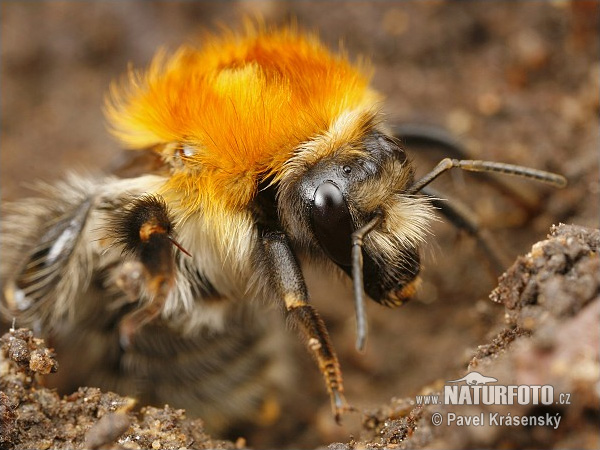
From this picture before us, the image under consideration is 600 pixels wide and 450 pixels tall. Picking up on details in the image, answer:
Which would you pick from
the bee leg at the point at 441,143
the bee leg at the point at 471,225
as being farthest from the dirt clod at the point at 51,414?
the bee leg at the point at 441,143

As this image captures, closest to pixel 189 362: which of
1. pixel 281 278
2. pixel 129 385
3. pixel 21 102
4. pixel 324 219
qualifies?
pixel 129 385

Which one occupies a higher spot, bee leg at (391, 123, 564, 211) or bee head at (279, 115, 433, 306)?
bee leg at (391, 123, 564, 211)

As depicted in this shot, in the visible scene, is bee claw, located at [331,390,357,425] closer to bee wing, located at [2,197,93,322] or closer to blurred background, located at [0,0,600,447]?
blurred background, located at [0,0,600,447]

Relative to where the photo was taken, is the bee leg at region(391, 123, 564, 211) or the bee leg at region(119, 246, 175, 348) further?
the bee leg at region(391, 123, 564, 211)

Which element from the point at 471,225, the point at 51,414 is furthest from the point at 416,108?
the point at 51,414

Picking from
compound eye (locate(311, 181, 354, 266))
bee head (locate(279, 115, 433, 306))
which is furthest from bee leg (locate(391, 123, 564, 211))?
compound eye (locate(311, 181, 354, 266))

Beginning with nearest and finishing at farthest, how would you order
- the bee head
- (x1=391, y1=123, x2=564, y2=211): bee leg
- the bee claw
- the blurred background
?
the bee claw < the bee head < (x1=391, y1=123, x2=564, y2=211): bee leg < the blurred background
